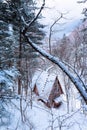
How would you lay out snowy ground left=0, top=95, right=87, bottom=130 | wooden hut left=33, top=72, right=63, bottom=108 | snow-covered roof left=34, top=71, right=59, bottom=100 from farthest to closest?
1. snow-covered roof left=34, top=71, right=59, bottom=100
2. wooden hut left=33, top=72, right=63, bottom=108
3. snowy ground left=0, top=95, right=87, bottom=130

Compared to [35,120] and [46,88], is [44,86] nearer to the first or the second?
[46,88]

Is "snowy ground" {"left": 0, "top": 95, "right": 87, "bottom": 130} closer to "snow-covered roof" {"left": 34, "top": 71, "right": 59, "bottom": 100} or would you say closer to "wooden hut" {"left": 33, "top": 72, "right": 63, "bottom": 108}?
"wooden hut" {"left": 33, "top": 72, "right": 63, "bottom": 108}

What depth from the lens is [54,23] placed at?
738 cm

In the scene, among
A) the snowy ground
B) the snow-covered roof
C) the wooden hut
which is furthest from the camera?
the snow-covered roof

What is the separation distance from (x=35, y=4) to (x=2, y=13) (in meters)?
1.91

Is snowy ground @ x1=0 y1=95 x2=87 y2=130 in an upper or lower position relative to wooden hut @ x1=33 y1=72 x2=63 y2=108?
upper

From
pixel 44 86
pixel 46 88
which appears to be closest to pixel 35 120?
pixel 44 86

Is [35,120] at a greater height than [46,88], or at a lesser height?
greater

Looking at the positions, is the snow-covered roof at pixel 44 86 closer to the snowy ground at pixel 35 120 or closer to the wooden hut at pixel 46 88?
the wooden hut at pixel 46 88

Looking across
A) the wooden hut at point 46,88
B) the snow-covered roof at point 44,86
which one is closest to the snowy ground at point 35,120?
the wooden hut at point 46,88

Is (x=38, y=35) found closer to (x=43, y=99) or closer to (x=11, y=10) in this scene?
(x=43, y=99)

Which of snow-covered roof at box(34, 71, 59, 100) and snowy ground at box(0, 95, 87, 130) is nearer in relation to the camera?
snowy ground at box(0, 95, 87, 130)

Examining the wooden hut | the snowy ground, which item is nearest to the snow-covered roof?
the wooden hut

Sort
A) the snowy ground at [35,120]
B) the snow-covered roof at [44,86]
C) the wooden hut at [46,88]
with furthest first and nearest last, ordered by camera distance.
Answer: the snow-covered roof at [44,86] < the wooden hut at [46,88] < the snowy ground at [35,120]
